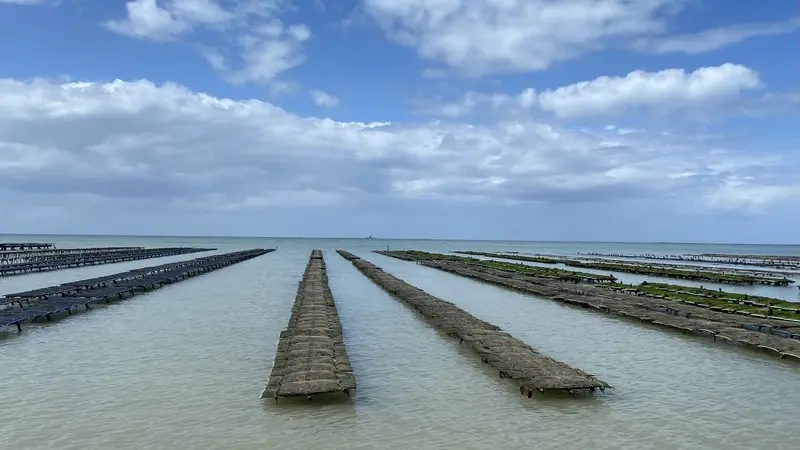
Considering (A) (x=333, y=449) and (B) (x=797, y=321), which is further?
(B) (x=797, y=321)

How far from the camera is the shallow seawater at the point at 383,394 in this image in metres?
13.4

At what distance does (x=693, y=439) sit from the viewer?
13562mm

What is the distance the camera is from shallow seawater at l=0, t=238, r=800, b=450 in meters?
13.4

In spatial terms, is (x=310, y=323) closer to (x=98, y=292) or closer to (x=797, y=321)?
(x=98, y=292)

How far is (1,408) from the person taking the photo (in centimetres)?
1495

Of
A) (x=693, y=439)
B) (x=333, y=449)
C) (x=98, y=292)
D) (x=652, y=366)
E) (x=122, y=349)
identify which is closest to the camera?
(x=333, y=449)

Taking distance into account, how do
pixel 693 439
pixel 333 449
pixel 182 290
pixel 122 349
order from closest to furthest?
pixel 333 449 < pixel 693 439 < pixel 122 349 < pixel 182 290

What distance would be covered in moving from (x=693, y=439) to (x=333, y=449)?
847 cm

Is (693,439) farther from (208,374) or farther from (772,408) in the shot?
(208,374)

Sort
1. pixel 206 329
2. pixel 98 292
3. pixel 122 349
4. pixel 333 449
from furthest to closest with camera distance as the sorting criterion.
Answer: pixel 98 292 < pixel 206 329 < pixel 122 349 < pixel 333 449

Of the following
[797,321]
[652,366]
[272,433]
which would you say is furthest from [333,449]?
[797,321]

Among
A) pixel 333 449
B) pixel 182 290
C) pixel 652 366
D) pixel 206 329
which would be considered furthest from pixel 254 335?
pixel 182 290

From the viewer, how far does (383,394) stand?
1659 cm

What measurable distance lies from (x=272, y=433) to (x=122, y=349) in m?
11.5
